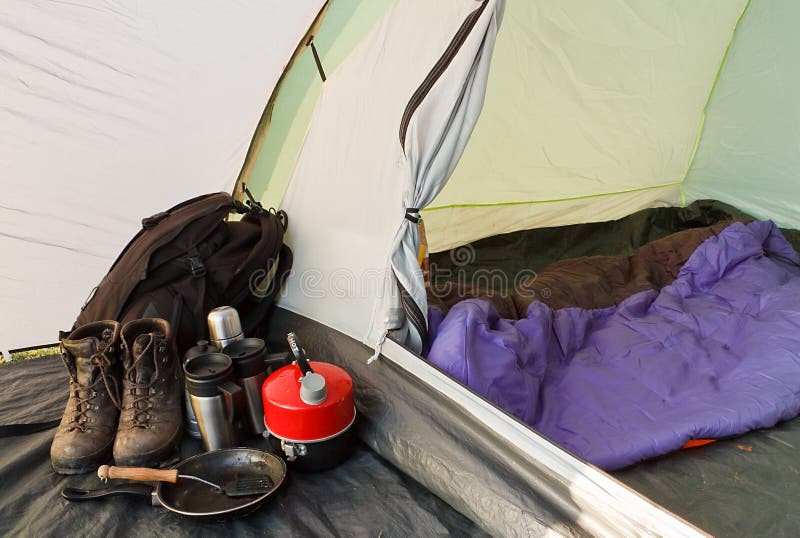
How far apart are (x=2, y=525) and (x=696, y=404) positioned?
4.01 feet

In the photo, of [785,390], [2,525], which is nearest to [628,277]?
[785,390]

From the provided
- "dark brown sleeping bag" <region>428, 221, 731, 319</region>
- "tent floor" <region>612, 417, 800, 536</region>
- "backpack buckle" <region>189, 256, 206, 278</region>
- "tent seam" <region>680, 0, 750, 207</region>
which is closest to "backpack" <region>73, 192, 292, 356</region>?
"backpack buckle" <region>189, 256, 206, 278</region>

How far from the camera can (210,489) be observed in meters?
0.89

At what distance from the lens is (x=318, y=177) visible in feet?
4.39

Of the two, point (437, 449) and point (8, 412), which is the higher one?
point (437, 449)

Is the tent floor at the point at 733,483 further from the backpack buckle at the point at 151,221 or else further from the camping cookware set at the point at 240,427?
the backpack buckle at the point at 151,221

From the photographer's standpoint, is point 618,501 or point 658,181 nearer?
point 618,501

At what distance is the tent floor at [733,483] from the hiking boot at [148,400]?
2.63 ft

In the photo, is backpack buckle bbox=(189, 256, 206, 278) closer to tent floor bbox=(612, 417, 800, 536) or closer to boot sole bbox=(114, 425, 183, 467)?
boot sole bbox=(114, 425, 183, 467)

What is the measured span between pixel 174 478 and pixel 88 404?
0.27 m

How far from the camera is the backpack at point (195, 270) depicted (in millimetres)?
1144

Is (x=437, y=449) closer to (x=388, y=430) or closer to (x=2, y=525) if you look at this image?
(x=388, y=430)

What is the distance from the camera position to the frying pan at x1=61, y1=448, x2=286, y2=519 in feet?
2.75

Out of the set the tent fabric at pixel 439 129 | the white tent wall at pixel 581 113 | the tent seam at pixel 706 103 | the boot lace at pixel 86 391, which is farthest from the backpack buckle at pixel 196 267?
the tent seam at pixel 706 103
